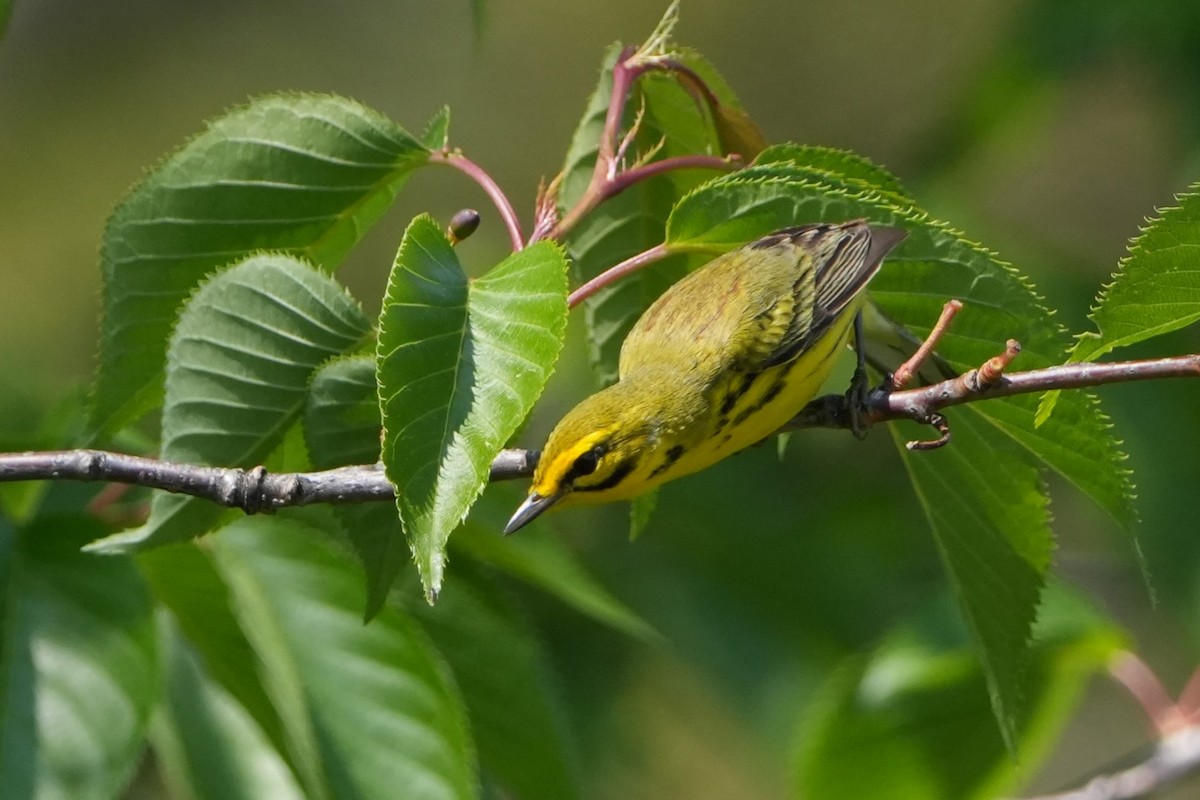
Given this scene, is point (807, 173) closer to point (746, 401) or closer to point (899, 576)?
point (746, 401)

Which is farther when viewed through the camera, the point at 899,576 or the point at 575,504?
the point at 899,576

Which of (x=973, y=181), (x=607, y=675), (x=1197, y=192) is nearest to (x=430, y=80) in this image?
(x=973, y=181)

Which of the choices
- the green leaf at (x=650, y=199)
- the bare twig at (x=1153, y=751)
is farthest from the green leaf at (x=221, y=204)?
the bare twig at (x=1153, y=751)

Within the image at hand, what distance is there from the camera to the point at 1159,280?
1.59m

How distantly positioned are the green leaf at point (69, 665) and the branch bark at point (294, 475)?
1.50 ft

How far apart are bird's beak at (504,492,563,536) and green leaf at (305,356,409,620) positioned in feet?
0.99

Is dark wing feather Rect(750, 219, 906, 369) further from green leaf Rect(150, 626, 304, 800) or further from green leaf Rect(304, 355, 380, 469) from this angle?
green leaf Rect(150, 626, 304, 800)

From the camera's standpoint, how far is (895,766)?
9.48 ft

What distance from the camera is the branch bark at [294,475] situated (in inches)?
63.0

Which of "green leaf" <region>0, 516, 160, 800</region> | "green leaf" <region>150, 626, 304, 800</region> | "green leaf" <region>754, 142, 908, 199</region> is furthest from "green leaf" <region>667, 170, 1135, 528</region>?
"green leaf" <region>150, 626, 304, 800</region>

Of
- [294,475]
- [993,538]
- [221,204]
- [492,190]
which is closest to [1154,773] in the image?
[993,538]

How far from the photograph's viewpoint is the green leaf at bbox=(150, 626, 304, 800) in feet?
7.40

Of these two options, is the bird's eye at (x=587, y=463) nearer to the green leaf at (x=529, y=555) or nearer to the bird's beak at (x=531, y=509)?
the bird's beak at (x=531, y=509)

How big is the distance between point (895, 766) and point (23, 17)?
34.0ft
